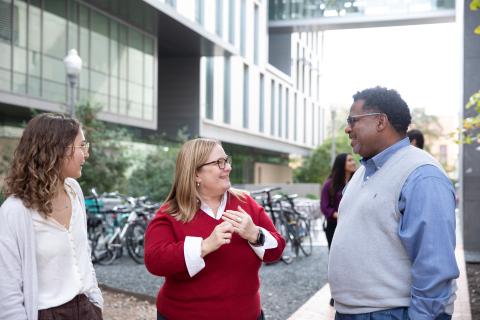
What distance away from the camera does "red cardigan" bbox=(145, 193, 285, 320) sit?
3.12 meters

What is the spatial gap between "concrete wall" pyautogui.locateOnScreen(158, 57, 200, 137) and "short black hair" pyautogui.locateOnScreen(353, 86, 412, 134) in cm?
3205

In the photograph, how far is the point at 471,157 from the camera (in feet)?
46.3

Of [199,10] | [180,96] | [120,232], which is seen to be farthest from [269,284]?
[180,96]

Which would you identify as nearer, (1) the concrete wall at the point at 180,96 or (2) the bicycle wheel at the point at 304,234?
(2) the bicycle wheel at the point at 304,234

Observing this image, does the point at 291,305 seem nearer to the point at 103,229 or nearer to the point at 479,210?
the point at 103,229

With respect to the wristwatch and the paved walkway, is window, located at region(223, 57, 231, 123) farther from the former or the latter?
the wristwatch

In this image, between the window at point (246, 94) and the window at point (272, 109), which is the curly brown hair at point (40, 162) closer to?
the window at point (246, 94)

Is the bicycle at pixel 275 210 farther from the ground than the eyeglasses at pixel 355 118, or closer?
closer

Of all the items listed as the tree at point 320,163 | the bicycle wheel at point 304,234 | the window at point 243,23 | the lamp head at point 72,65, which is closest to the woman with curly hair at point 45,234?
the bicycle wheel at point 304,234

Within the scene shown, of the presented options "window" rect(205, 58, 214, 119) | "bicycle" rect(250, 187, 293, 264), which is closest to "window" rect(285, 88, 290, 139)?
"window" rect(205, 58, 214, 119)

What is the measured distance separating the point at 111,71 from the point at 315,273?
1900 cm

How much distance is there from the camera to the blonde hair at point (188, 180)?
3205 mm

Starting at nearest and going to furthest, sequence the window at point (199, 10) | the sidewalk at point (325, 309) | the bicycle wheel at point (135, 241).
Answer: the sidewalk at point (325, 309)
the bicycle wheel at point (135, 241)
the window at point (199, 10)

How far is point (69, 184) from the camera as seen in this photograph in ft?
10.8
